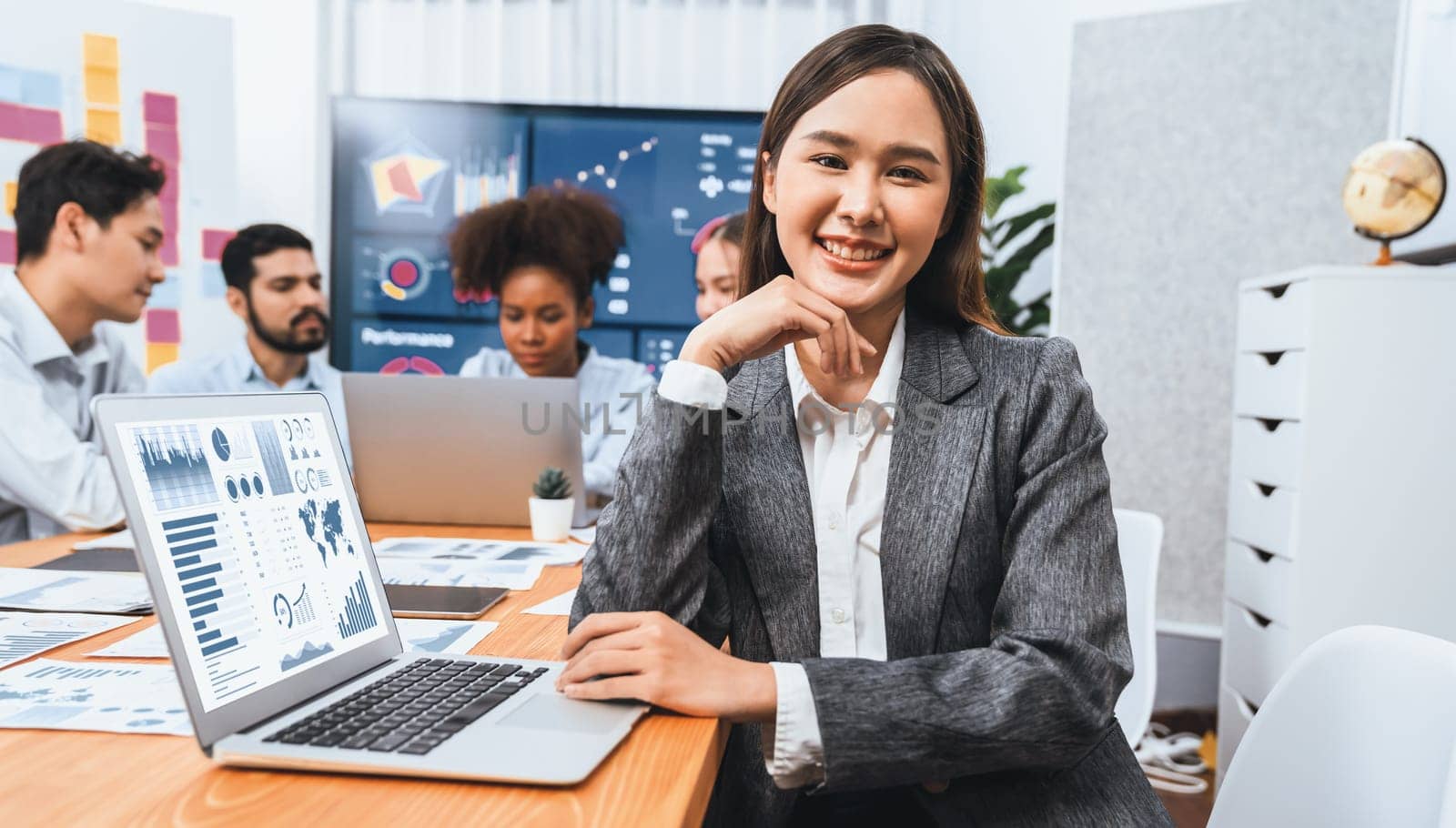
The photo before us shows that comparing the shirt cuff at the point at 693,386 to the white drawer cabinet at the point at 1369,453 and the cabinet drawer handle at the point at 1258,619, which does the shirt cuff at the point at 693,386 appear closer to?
the white drawer cabinet at the point at 1369,453

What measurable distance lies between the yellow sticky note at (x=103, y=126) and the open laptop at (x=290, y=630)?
262 centimetres

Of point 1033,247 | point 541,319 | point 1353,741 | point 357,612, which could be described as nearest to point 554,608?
point 357,612

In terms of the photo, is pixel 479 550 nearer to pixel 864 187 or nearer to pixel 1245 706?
pixel 864 187

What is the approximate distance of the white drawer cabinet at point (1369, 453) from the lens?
1.90 m

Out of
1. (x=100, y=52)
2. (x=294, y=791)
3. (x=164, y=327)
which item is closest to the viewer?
(x=294, y=791)

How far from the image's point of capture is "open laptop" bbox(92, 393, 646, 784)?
0.65 meters

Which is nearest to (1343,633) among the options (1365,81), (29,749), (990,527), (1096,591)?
(1096,591)

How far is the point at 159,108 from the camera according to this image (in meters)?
2.96

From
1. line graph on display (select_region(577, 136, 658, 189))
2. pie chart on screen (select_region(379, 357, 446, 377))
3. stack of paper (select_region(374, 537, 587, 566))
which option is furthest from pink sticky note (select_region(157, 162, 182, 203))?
stack of paper (select_region(374, 537, 587, 566))

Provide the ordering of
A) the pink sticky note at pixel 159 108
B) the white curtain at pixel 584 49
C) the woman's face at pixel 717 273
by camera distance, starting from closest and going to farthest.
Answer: the woman's face at pixel 717 273 < the pink sticky note at pixel 159 108 < the white curtain at pixel 584 49

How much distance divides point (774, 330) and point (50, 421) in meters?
1.81

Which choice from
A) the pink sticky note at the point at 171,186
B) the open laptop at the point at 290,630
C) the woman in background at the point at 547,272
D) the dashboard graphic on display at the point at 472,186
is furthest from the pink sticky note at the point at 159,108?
the open laptop at the point at 290,630

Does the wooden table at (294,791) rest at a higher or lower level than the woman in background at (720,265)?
lower

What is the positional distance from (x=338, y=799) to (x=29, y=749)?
0.27 metres
